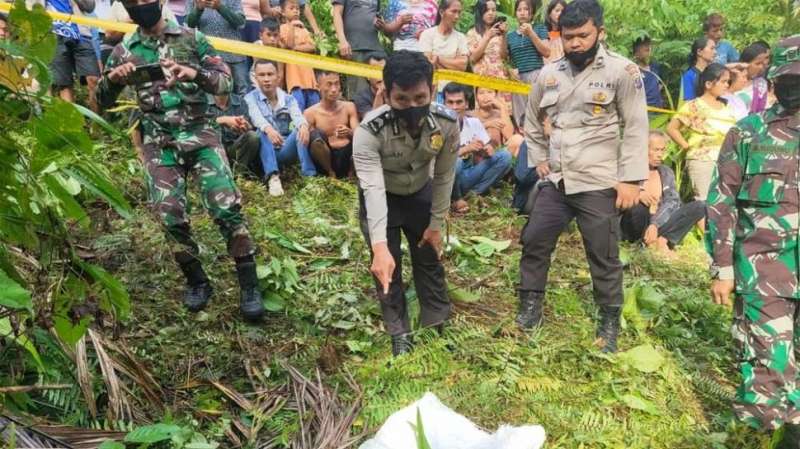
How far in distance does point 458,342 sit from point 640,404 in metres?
0.95

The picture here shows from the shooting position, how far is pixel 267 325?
3887mm

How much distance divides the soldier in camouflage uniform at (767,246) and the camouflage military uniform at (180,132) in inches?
97.2

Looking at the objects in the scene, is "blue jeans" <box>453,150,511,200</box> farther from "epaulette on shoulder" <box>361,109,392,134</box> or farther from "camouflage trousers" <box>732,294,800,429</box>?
"camouflage trousers" <box>732,294,800,429</box>

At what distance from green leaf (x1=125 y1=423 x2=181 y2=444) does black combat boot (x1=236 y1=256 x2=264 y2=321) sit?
1323 millimetres

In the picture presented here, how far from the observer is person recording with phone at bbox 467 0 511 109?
7141 millimetres

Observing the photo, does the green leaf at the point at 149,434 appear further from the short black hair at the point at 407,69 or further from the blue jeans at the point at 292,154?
the blue jeans at the point at 292,154

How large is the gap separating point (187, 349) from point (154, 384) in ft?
1.68

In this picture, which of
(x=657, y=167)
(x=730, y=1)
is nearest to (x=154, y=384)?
(x=657, y=167)

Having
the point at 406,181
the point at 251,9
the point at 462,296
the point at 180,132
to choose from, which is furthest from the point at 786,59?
the point at 251,9

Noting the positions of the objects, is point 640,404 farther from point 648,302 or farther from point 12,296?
point 12,296

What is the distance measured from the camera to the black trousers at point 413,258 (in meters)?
3.57

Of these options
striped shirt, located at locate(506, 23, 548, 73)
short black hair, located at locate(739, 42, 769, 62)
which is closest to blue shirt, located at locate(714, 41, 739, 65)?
short black hair, located at locate(739, 42, 769, 62)

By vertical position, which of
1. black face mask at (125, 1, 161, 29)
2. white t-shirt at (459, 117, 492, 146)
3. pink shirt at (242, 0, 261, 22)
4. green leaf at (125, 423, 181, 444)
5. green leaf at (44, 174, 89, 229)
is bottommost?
white t-shirt at (459, 117, 492, 146)

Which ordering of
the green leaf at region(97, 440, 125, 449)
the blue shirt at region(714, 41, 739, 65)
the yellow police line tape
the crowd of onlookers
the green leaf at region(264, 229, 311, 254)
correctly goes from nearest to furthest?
the green leaf at region(97, 440, 125, 449)
the green leaf at region(264, 229, 311, 254)
the yellow police line tape
the crowd of onlookers
the blue shirt at region(714, 41, 739, 65)
